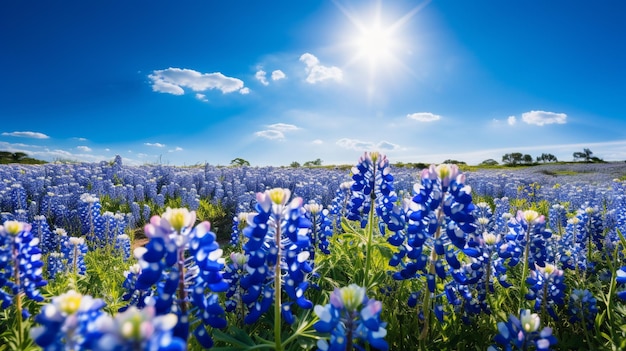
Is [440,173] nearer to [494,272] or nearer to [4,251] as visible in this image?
[494,272]

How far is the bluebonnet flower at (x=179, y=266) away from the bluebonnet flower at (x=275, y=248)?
0.28 m

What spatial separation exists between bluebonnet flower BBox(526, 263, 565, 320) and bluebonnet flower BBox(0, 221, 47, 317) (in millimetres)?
3385

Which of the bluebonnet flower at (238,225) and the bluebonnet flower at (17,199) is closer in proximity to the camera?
the bluebonnet flower at (238,225)

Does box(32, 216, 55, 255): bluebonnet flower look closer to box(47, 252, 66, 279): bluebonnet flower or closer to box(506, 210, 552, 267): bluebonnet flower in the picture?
box(47, 252, 66, 279): bluebonnet flower

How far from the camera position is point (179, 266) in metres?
1.58

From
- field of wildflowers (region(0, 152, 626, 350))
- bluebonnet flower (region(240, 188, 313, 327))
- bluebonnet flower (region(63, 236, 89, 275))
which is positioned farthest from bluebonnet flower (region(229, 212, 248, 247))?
bluebonnet flower (region(240, 188, 313, 327))

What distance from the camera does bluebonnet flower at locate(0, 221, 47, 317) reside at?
210 cm

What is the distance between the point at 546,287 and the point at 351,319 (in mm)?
2080

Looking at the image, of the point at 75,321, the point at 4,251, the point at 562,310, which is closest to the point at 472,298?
the point at 562,310

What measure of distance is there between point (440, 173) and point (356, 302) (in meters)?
1.21

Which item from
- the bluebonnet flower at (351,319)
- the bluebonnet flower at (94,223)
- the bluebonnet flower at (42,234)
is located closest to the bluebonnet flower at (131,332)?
the bluebonnet flower at (351,319)

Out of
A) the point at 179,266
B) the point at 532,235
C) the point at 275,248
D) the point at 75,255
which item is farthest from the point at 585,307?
the point at 75,255

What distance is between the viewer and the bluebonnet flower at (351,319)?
1.40 meters

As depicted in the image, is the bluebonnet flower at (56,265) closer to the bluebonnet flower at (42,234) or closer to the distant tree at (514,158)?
the bluebonnet flower at (42,234)
